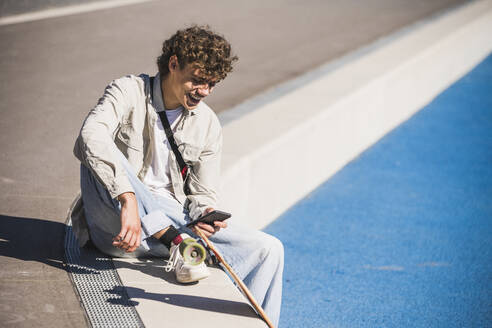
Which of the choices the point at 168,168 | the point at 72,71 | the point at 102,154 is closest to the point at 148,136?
the point at 168,168

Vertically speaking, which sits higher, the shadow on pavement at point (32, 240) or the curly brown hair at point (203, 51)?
the curly brown hair at point (203, 51)

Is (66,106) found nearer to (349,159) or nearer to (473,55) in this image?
(349,159)

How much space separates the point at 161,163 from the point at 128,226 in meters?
0.72

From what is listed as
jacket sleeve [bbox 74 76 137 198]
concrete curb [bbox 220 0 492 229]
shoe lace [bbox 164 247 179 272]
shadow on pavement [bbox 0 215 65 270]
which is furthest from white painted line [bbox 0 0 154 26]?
shoe lace [bbox 164 247 179 272]

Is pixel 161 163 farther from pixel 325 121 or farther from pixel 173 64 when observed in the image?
pixel 325 121

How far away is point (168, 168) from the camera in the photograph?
3.78m

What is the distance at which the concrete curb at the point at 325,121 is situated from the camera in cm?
565

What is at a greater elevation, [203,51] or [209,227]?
[203,51]

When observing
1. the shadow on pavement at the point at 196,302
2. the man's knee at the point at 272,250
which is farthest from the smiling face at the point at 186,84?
the shadow on pavement at the point at 196,302

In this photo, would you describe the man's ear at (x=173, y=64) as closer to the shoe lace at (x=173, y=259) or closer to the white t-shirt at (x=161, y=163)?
the white t-shirt at (x=161, y=163)

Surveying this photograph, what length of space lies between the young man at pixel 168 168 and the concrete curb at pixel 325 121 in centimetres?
122

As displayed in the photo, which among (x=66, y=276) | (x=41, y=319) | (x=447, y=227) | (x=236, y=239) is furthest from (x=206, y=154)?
(x=447, y=227)

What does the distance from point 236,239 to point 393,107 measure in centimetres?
645

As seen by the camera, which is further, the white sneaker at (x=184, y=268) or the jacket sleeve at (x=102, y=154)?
the white sneaker at (x=184, y=268)
